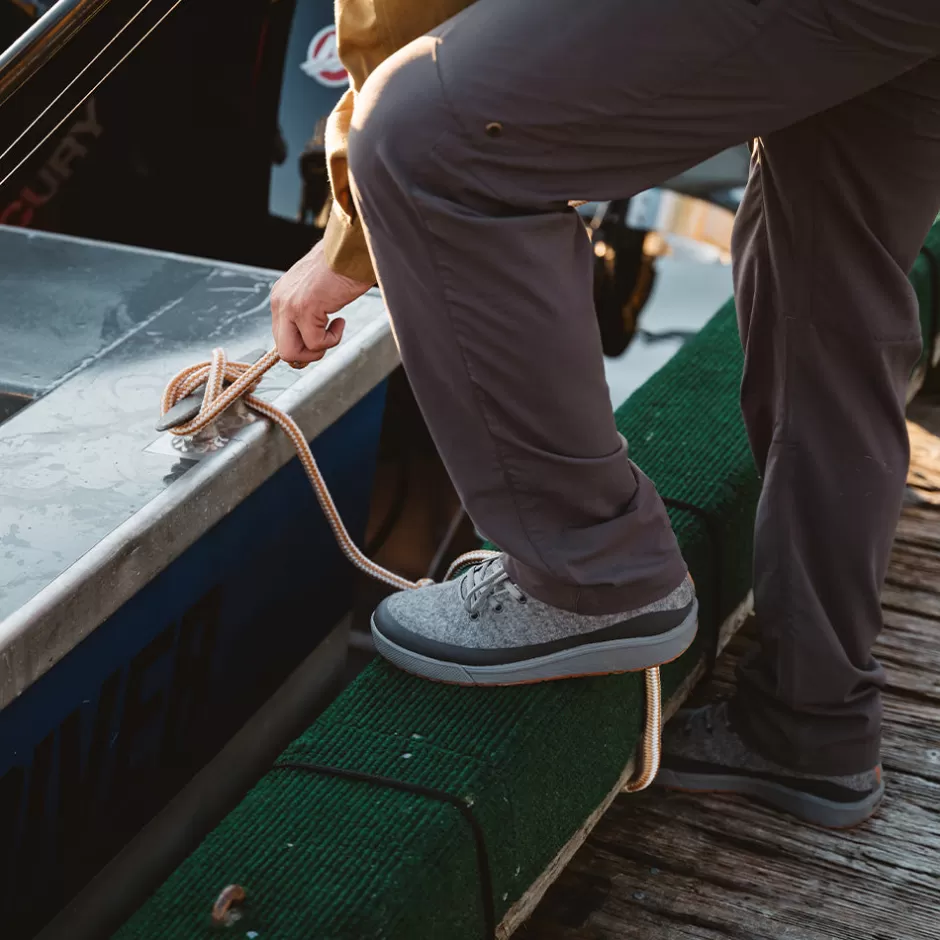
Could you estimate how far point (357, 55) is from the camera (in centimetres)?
114

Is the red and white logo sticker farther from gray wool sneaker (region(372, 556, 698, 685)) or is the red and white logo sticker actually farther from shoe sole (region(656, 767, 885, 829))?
shoe sole (region(656, 767, 885, 829))

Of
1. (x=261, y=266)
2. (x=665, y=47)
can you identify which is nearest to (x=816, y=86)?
(x=665, y=47)

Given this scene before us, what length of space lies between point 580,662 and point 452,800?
0.20 metres

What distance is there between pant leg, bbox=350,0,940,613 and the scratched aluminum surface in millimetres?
427

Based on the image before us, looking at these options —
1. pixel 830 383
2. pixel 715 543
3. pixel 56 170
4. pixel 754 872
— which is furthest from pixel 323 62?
pixel 754 872

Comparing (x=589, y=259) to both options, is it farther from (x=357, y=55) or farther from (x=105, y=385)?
(x=105, y=385)

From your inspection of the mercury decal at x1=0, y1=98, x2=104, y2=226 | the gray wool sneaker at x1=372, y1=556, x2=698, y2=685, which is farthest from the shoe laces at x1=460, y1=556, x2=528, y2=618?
the mercury decal at x1=0, y1=98, x2=104, y2=226

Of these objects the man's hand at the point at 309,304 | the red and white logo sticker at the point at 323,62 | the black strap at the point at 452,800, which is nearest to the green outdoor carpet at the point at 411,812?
the black strap at the point at 452,800

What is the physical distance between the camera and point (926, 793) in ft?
5.28

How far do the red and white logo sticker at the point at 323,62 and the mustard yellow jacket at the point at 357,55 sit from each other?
1059mm

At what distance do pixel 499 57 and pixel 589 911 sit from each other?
0.94 metres

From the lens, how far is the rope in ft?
4.73

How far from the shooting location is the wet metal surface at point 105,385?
4.16 feet

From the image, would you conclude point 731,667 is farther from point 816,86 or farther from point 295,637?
point 816,86
